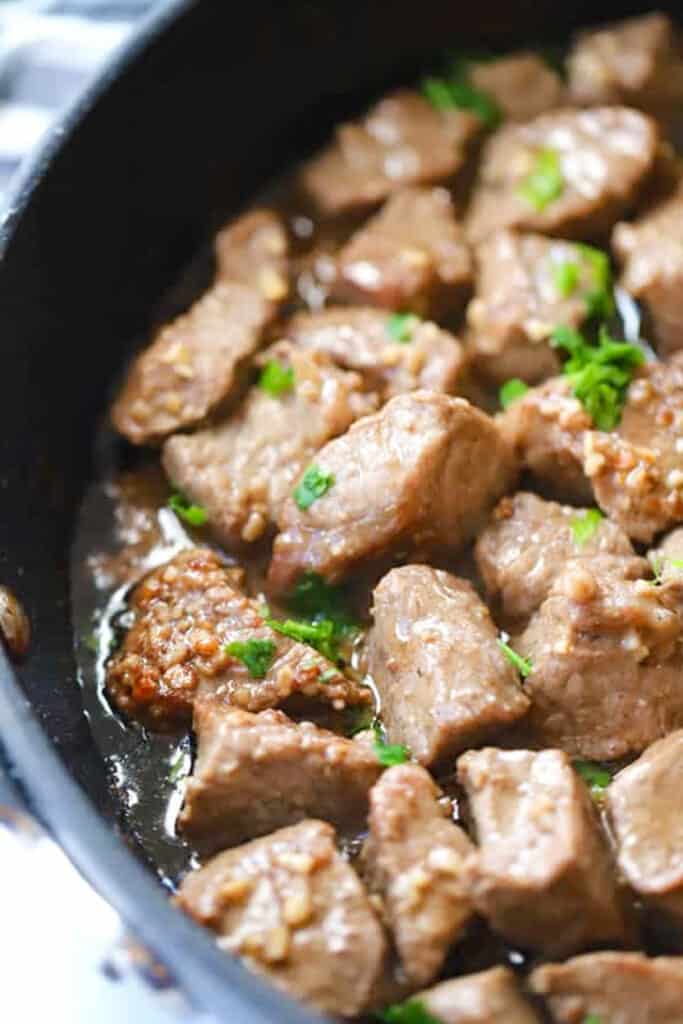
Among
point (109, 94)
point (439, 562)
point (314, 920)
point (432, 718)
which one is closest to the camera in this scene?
point (314, 920)

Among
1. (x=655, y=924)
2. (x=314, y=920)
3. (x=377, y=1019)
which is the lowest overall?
(x=655, y=924)

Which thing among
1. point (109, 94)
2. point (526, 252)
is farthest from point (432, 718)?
point (109, 94)

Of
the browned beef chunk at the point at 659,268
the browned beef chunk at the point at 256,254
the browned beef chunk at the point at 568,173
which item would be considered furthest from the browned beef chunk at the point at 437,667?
the browned beef chunk at the point at 568,173

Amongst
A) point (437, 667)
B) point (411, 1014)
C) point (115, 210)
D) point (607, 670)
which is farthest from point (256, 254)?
point (411, 1014)

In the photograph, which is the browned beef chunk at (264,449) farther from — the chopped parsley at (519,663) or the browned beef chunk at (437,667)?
the chopped parsley at (519,663)

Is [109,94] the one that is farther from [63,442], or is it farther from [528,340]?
[528,340]

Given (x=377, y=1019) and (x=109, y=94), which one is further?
(x=109, y=94)

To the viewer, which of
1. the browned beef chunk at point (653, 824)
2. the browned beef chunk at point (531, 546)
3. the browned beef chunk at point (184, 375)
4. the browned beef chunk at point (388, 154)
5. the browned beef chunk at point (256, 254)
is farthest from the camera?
the browned beef chunk at point (388, 154)

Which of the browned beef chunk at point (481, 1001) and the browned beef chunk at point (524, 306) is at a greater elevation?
the browned beef chunk at point (524, 306)
